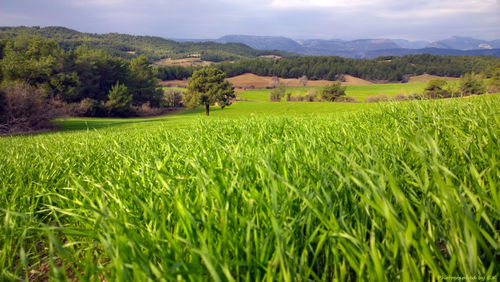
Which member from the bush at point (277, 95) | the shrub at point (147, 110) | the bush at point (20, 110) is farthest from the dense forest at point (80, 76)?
the bush at point (277, 95)

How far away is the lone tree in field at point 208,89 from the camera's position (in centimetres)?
6175

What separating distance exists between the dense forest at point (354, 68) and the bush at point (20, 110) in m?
102

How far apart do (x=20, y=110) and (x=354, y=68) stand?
155103 millimetres

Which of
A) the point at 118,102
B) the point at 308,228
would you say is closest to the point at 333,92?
the point at 118,102

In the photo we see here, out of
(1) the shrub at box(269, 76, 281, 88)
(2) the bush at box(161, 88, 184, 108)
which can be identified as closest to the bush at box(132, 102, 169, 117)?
(2) the bush at box(161, 88, 184, 108)

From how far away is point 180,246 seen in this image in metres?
1.01

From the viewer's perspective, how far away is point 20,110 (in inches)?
1328

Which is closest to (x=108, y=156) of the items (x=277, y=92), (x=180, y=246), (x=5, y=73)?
(x=180, y=246)

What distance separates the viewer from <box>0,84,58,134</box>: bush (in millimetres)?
32500

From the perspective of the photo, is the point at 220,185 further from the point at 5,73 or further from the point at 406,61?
the point at 406,61

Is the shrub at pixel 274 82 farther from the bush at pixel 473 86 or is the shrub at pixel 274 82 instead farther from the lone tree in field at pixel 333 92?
the bush at pixel 473 86

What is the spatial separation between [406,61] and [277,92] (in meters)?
110

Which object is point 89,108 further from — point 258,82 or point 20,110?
point 258,82

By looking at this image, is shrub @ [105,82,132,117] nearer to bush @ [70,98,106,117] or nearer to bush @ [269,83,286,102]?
bush @ [70,98,106,117]
